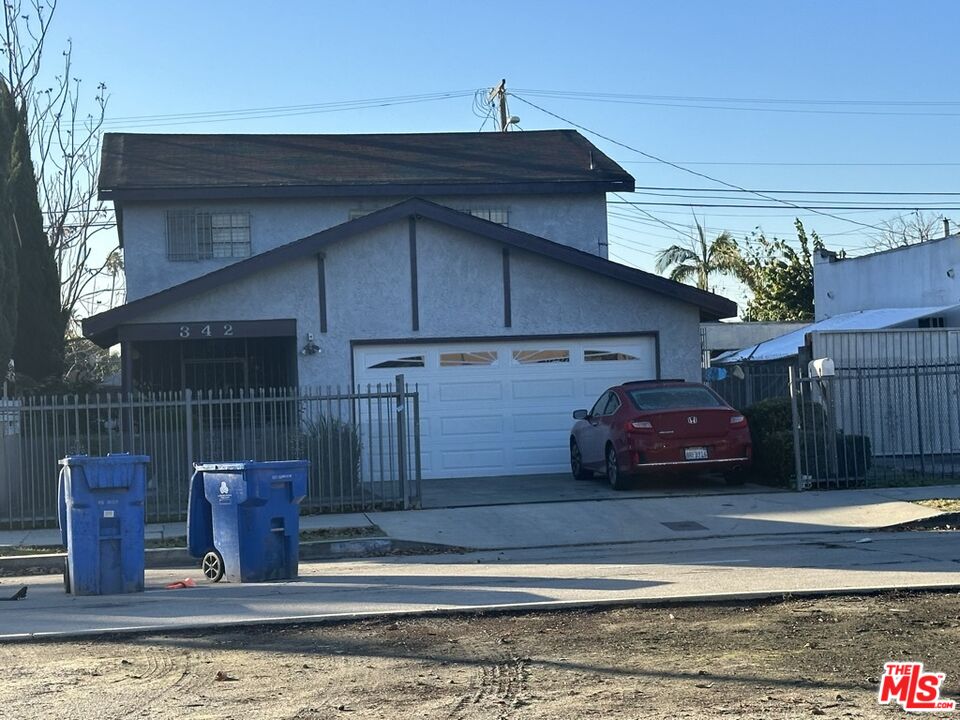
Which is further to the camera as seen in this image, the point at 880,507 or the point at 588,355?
the point at 588,355

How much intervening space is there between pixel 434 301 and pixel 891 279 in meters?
13.6

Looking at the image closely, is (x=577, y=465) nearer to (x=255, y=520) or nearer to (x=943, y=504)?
(x=943, y=504)

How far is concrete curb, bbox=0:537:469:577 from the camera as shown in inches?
532

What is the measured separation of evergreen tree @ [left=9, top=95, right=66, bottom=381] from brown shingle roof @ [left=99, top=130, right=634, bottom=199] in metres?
2.28

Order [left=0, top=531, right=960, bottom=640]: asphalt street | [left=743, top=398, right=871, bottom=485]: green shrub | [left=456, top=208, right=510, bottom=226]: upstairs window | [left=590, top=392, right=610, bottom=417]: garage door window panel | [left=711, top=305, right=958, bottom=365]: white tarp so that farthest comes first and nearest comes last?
[left=711, top=305, right=958, bottom=365]: white tarp
[left=456, top=208, right=510, bottom=226]: upstairs window
[left=590, top=392, right=610, bottom=417]: garage door window panel
[left=743, top=398, right=871, bottom=485]: green shrub
[left=0, top=531, right=960, bottom=640]: asphalt street

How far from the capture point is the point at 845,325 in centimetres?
2720

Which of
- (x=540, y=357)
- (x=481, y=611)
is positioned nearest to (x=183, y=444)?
(x=540, y=357)

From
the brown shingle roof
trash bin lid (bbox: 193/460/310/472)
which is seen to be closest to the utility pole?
the brown shingle roof

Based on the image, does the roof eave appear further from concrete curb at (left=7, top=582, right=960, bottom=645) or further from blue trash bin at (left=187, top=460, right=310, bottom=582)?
concrete curb at (left=7, top=582, right=960, bottom=645)

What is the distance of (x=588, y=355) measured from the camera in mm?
20828

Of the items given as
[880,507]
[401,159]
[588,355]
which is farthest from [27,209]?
[880,507]

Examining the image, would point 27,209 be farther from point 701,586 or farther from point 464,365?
point 701,586

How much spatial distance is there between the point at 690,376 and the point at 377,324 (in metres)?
5.14

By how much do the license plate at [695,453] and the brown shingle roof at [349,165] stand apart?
8875mm
